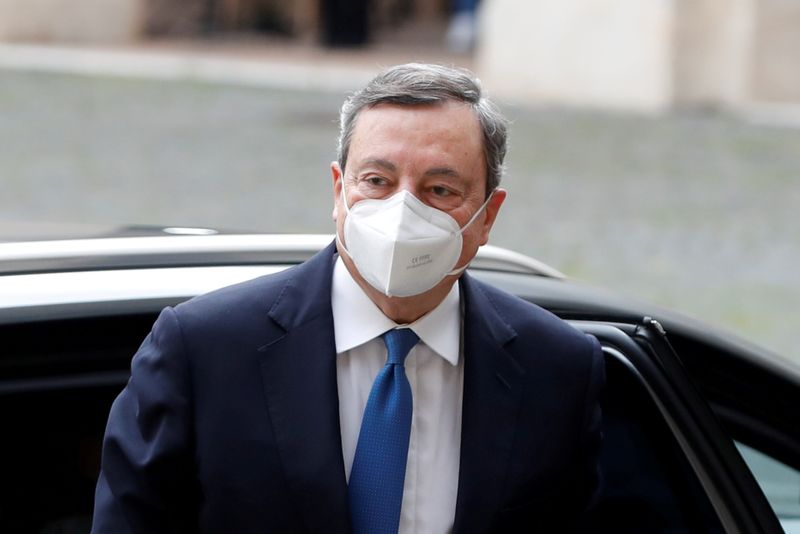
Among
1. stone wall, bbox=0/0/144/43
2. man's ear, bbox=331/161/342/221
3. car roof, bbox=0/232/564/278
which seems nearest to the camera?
man's ear, bbox=331/161/342/221

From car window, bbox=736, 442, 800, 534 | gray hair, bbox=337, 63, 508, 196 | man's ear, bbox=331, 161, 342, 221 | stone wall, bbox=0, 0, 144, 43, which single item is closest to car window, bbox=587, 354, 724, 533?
car window, bbox=736, 442, 800, 534

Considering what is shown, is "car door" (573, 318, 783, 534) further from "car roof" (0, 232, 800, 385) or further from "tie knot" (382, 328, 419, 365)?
"tie knot" (382, 328, 419, 365)

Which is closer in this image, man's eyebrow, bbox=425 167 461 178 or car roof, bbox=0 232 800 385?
man's eyebrow, bbox=425 167 461 178

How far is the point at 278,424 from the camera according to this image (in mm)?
2305

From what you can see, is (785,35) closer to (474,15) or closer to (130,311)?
(474,15)

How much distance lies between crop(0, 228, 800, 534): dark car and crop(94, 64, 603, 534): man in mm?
240

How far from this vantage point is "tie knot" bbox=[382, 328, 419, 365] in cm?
238

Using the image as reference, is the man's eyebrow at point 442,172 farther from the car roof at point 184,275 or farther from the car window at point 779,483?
the car window at point 779,483

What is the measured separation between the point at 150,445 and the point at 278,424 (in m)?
0.19

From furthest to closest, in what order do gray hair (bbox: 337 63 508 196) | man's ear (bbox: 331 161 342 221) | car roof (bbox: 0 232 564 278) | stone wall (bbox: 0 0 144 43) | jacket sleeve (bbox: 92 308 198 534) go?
stone wall (bbox: 0 0 144 43) < car roof (bbox: 0 232 564 278) < man's ear (bbox: 331 161 342 221) < gray hair (bbox: 337 63 508 196) < jacket sleeve (bbox: 92 308 198 534)

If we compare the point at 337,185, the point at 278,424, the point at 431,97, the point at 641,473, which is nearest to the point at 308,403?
the point at 278,424

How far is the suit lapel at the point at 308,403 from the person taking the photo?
2281mm

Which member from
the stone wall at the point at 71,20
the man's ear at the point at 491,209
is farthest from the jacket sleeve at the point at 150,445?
the stone wall at the point at 71,20

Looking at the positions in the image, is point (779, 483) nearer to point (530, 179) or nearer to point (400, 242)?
point (400, 242)
